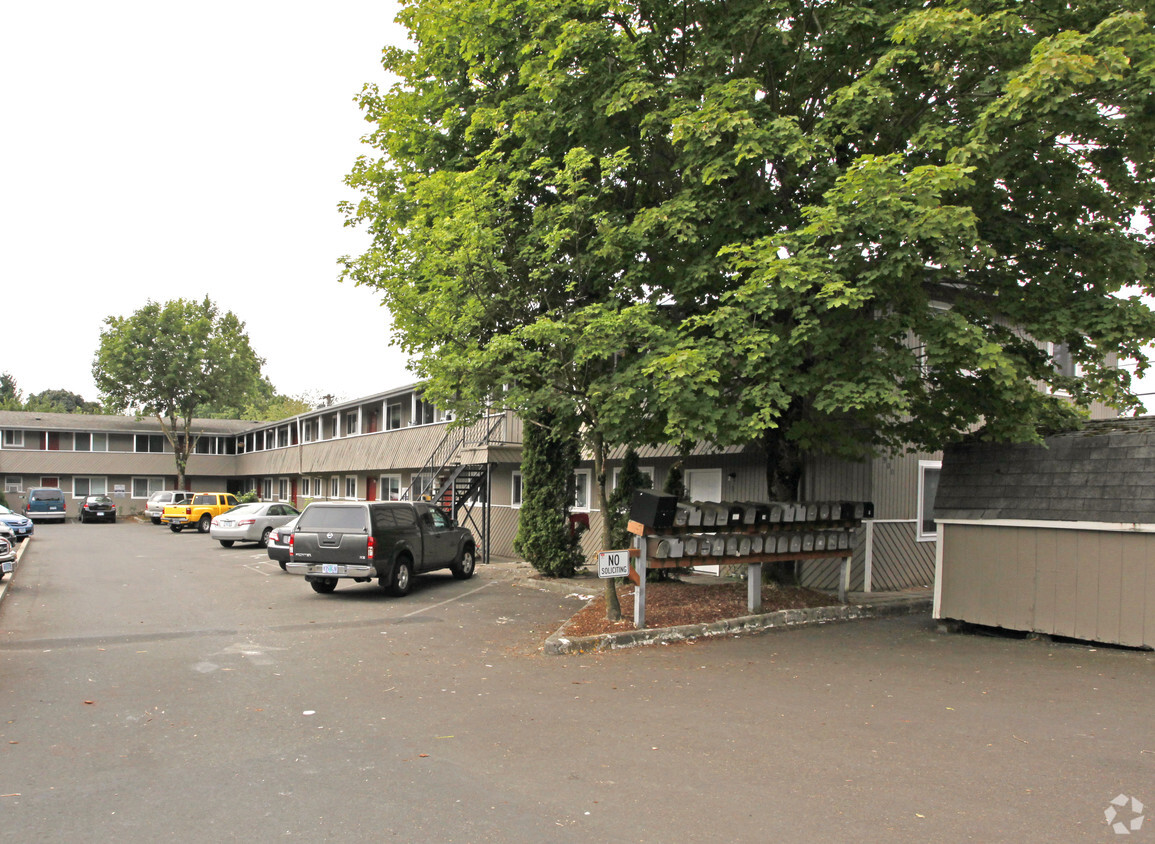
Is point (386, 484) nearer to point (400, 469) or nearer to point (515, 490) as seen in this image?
point (400, 469)

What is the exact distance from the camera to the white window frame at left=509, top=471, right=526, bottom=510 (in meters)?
25.6

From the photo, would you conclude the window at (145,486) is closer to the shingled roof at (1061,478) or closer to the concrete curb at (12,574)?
the concrete curb at (12,574)

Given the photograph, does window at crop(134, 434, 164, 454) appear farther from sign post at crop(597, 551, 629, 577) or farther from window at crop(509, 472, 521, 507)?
sign post at crop(597, 551, 629, 577)

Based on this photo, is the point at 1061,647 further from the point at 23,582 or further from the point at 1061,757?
the point at 23,582

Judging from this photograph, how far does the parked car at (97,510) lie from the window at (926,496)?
42.6m

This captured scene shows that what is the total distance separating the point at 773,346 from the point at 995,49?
176 inches

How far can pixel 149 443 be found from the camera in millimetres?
54750

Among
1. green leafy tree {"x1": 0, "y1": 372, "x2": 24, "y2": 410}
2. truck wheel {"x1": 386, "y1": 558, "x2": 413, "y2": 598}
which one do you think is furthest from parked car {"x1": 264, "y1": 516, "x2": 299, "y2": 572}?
green leafy tree {"x1": 0, "y1": 372, "x2": 24, "y2": 410}

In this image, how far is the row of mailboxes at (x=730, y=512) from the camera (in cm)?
1142

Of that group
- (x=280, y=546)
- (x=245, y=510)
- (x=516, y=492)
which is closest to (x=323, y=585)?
(x=280, y=546)

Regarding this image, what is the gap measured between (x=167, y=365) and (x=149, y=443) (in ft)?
22.0

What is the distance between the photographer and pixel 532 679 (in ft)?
29.0

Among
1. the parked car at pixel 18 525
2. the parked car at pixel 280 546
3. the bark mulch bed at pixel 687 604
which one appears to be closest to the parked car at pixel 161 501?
the parked car at pixel 18 525
